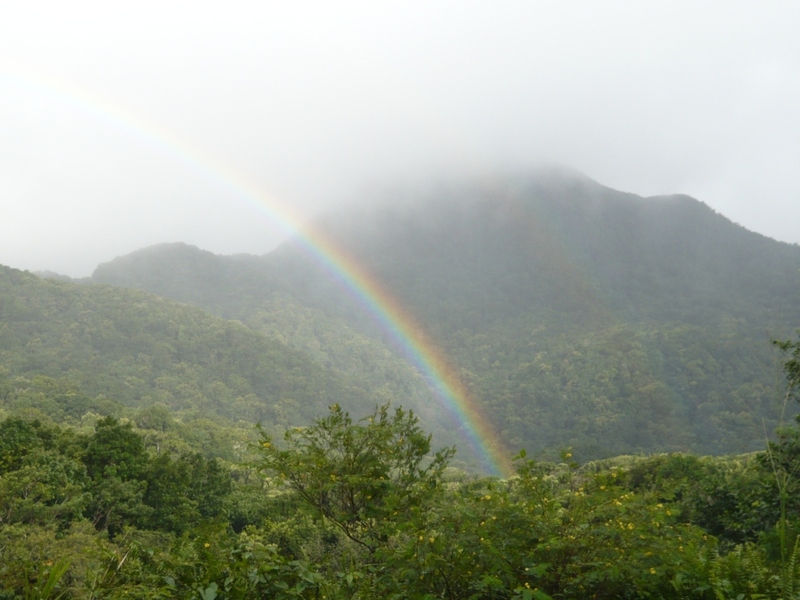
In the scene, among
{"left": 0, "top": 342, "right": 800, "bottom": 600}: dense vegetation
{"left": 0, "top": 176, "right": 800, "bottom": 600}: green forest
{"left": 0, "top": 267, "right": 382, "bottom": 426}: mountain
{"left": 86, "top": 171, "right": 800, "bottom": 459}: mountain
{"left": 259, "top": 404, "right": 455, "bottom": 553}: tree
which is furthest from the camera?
{"left": 86, "top": 171, "right": 800, "bottom": 459}: mountain

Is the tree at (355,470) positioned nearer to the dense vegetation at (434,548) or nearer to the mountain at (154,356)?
the dense vegetation at (434,548)

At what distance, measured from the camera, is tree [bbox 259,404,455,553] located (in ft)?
14.3

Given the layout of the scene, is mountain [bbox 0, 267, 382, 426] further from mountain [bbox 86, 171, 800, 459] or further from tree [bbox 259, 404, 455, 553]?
tree [bbox 259, 404, 455, 553]

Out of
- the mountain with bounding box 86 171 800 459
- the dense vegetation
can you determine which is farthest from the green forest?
the mountain with bounding box 86 171 800 459

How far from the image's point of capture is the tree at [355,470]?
14.3ft

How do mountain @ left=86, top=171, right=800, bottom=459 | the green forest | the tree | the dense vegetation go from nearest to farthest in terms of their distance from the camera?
the dense vegetation
the green forest
the tree
mountain @ left=86, top=171, right=800, bottom=459

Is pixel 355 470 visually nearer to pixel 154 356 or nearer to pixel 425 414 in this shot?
pixel 154 356

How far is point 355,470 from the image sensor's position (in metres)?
4.72

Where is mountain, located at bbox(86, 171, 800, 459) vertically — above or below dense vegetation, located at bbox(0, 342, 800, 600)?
above

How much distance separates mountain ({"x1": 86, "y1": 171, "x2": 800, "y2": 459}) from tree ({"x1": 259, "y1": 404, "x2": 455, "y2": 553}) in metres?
73.2

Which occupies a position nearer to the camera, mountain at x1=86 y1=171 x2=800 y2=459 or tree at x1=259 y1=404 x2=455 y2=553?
tree at x1=259 y1=404 x2=455 y2=553

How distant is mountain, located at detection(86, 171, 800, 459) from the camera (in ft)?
285

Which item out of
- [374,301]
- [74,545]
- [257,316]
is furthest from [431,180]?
[74,545]

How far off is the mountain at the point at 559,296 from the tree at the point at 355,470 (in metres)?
73.2
